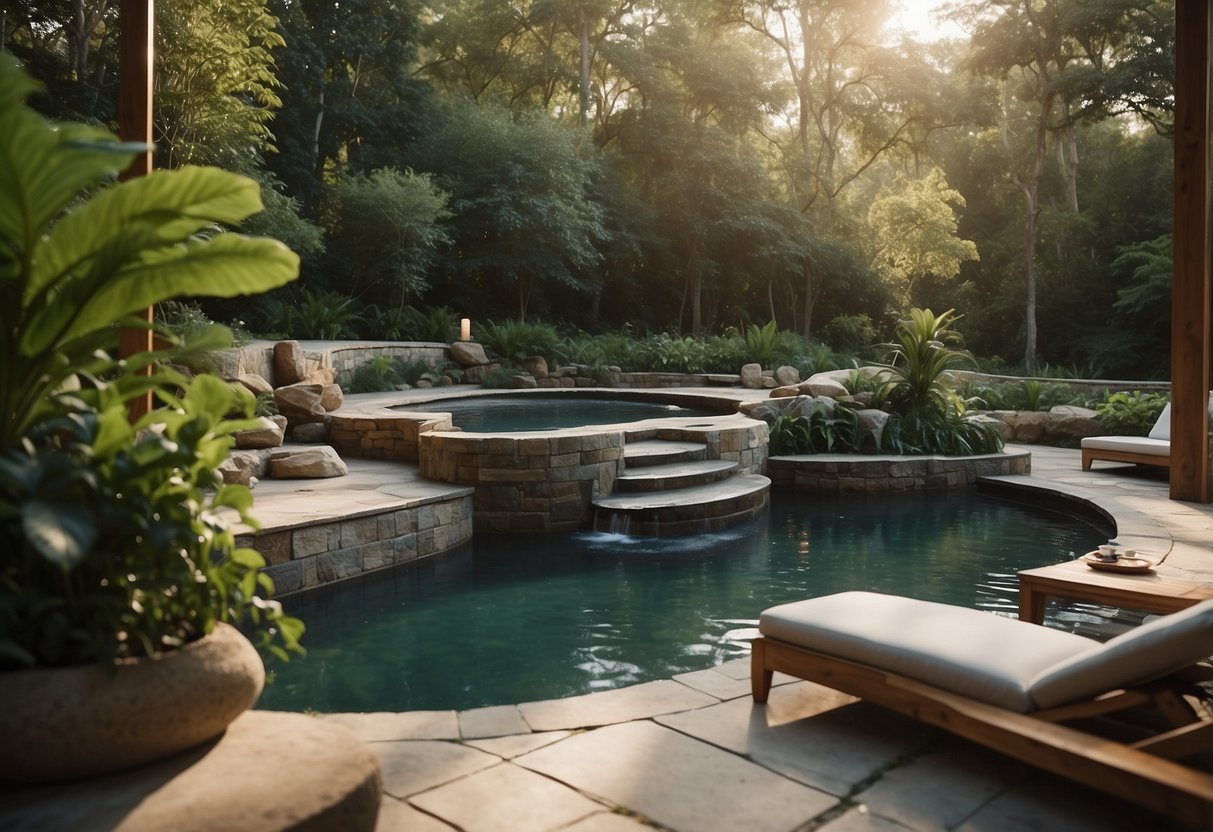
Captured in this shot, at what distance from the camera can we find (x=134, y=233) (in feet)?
5.90

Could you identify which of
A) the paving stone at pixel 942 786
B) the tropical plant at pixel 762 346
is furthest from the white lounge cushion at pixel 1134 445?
the tropical plant at pixel 762 346

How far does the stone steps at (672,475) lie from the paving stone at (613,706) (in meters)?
4.10

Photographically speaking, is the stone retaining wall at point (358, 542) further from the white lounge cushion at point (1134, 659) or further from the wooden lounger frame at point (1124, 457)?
the wooden lounger frame at point (1124, 457)

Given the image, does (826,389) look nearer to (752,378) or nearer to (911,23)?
(752,378)

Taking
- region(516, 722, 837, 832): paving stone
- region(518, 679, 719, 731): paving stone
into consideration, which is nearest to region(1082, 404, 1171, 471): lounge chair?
region(518, 679, 719, 731): paving stone

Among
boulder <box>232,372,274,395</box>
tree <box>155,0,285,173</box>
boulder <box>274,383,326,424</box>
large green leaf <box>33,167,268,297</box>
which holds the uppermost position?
tree <box>155,0,285,173</box>

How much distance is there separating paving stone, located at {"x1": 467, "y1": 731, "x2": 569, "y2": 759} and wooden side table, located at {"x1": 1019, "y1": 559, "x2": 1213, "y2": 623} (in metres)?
2.12

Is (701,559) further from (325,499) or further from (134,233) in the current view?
(134,233)

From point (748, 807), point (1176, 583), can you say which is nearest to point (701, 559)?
point (1176, 583)

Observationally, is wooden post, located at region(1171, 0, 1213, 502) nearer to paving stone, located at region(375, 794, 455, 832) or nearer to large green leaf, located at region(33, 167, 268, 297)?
paving stone, located at region(375, 794, 455, 832)

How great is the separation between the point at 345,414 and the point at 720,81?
17.0 metres

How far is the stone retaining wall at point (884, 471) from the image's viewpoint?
8.46 metres

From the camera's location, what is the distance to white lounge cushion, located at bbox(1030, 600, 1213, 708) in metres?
2.20

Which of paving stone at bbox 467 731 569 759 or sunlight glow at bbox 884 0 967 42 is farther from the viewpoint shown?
sunlight glow at bbox 884 0 967 42
